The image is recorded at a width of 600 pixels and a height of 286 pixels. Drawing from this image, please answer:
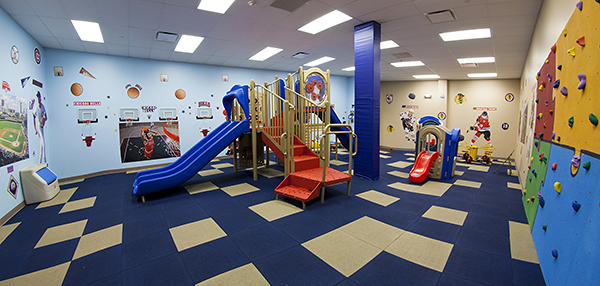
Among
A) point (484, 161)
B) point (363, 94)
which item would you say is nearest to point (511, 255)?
Result: point (363, 94)

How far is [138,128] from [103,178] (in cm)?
160

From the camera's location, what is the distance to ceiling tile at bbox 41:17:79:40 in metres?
3.99

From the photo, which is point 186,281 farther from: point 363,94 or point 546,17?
point 546,17

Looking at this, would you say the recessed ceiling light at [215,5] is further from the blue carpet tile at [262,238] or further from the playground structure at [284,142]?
the blue carpet tile at [262,238]

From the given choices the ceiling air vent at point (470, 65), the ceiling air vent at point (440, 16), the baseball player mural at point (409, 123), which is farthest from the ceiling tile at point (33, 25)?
the baseball player mural at point (409, 123)

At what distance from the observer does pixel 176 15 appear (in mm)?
3973

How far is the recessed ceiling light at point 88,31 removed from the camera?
4.23m

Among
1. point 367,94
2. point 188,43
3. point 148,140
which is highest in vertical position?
point 188,43

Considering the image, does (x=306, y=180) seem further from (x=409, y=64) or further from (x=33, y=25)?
(x=409, y=64)

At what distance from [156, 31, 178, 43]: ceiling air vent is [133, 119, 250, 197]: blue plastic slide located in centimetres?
220

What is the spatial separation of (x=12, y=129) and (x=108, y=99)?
2702 mm

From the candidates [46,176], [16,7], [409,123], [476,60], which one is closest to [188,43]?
[16,7]

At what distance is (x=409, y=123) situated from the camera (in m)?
10.7

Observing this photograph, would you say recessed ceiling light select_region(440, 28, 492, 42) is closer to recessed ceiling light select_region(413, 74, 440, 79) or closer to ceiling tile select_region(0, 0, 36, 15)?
recessed ceiling light select_region(413, 74, 440, 79)
